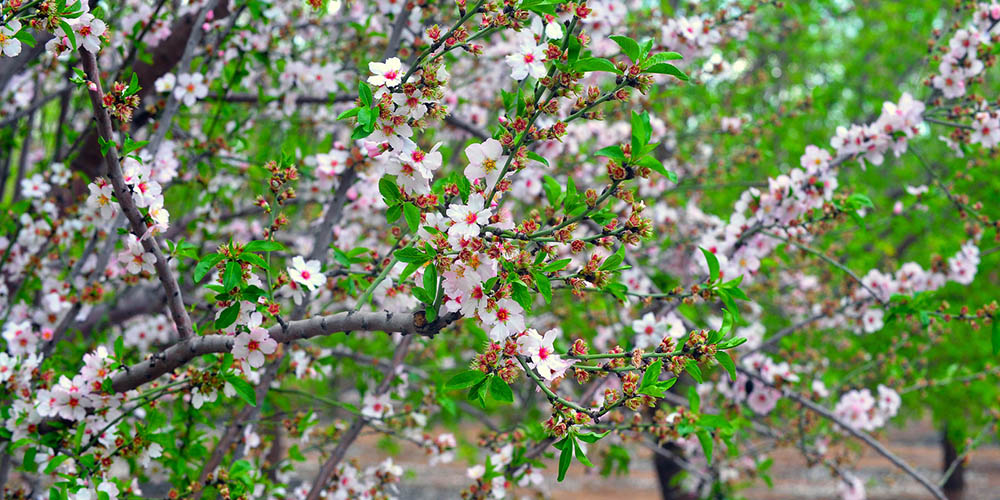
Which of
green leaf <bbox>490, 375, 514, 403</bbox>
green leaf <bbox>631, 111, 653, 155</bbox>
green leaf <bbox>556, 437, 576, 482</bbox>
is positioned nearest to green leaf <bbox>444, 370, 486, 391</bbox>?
green leaf <bbox>490, 375, 514, 403</bbox>

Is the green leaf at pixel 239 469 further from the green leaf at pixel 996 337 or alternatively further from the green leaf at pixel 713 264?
the green leaf at pixel 996 337

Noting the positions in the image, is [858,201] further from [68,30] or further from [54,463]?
[54,463]

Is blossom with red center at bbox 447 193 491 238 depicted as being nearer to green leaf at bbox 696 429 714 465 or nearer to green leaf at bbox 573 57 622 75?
green leaf at bbox 573 57 622 75

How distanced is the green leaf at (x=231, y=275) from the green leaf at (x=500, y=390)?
0.77 m

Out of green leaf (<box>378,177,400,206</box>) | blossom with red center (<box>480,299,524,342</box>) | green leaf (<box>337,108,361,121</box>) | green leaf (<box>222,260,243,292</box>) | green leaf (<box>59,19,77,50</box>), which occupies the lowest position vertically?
blossom with red center (<box>480,299,524,342</box>)

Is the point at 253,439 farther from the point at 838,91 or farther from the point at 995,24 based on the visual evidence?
the point at 838,91

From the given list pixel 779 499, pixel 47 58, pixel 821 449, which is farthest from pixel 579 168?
pixel 779 499

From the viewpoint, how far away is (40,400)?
2609mm

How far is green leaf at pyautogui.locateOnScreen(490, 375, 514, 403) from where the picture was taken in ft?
6.01

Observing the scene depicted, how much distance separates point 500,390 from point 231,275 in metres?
0.81

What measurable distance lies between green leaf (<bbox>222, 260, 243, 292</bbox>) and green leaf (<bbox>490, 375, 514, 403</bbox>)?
768mm

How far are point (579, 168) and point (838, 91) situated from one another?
24.5ft

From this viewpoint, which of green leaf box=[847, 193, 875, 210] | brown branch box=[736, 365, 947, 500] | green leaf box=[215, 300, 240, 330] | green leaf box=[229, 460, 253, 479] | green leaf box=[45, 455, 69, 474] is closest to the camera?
green leaf box=[215, 300, 240, 330]

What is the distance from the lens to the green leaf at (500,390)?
183cm
